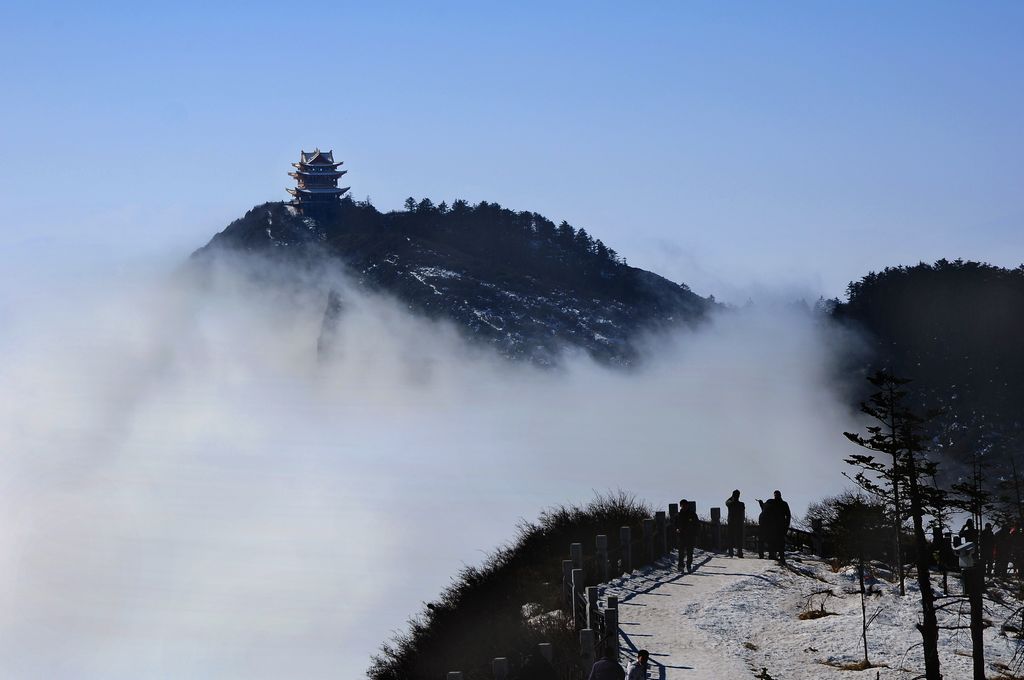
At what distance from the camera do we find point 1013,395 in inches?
3979

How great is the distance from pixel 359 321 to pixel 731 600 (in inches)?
6800

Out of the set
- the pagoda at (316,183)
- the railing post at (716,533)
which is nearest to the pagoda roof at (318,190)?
the pagoda at (316,183)

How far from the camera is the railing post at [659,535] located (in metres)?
30.4

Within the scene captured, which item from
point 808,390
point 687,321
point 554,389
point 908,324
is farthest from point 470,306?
point 908,324

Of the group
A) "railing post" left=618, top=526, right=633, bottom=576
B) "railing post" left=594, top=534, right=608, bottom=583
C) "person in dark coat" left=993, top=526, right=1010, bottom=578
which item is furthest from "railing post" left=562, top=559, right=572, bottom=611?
"person in dark coat" left=993, top=526, right=1010, bottom=578

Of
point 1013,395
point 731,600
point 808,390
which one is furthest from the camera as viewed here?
point 808,390

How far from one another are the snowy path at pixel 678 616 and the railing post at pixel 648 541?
783 mm

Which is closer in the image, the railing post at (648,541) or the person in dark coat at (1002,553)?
the person in dark coat at (1002,553)

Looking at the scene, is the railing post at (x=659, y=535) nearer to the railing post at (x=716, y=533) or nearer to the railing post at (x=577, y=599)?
the railing post at (x=716, y=533)

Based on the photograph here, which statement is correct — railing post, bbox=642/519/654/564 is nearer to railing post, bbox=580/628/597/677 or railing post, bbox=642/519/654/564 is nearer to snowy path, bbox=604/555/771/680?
snowy path, bbox=604/555/771/680

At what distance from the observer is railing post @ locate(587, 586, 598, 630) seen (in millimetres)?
20625

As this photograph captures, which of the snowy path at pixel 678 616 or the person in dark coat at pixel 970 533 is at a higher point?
the person in dark coat at pixel 970 533

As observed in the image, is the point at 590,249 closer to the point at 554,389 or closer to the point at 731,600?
the point at 554,389

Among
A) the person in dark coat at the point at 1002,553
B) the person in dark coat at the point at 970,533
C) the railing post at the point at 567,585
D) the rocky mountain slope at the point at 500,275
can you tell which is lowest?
the railing post at the point at 567,585
